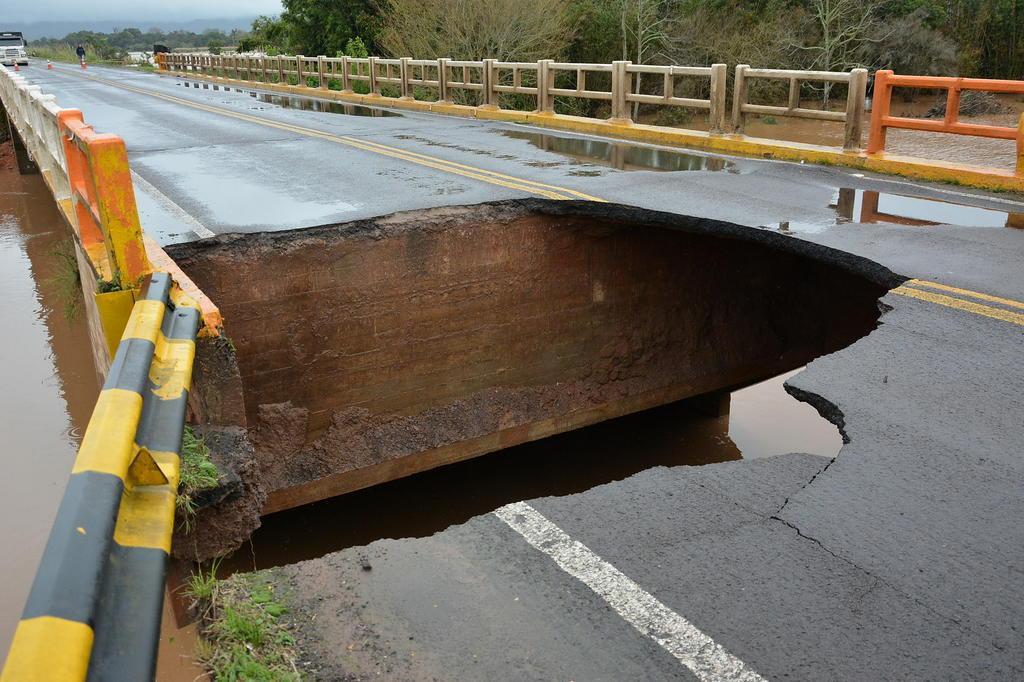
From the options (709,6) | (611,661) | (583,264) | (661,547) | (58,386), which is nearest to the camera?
(611,661)

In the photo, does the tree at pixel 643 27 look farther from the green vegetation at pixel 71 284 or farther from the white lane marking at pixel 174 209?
the white lane marking at pixel 174 209

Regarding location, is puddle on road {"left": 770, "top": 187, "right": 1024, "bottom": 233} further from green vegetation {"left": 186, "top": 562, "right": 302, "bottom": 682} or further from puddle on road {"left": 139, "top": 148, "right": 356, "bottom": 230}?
green vegetation {"left": 186, "top": 562, "right": 302, "bottom": 682}

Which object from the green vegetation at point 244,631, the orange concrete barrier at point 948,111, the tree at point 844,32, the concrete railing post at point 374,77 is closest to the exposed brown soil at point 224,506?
the green vegetation at point 244,631

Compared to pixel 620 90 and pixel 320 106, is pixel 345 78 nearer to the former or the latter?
pixel 320 106

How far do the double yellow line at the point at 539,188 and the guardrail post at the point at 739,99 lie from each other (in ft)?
15.7

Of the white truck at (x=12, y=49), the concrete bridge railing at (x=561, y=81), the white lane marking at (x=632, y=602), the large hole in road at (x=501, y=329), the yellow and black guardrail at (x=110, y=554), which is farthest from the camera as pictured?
the white truck at (x=12, y=49)

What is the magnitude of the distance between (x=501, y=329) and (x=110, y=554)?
7.78m

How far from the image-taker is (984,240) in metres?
8.03

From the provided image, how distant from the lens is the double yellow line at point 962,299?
607 centimetres

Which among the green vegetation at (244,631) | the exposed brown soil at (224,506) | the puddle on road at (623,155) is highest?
the puddle on road at (623,155)

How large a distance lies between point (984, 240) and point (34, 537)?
8900mm

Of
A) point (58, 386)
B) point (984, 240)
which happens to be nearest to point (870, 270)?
point (984, 240)

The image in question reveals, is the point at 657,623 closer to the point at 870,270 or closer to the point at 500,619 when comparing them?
the point at 500,619

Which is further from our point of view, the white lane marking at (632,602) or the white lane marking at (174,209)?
the white lane marking at (174,209)
